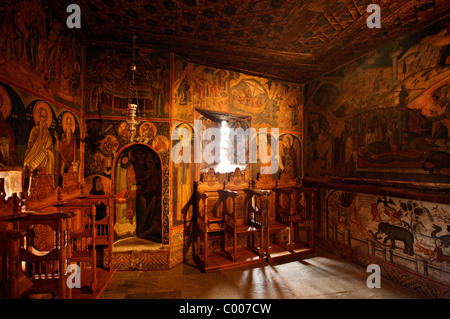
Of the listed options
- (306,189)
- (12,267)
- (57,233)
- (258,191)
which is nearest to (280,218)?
(306,189)

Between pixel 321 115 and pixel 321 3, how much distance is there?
316 centimetres

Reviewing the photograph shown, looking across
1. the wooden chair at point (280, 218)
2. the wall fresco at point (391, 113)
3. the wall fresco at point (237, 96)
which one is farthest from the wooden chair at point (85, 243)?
the wall fresco at point (391, 113)

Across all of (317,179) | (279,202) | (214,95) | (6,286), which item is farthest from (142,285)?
(317,179)

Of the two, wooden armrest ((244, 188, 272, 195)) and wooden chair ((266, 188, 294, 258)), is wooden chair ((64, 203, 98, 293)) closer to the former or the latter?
wooden armrest ((244, 188, 272, 195))

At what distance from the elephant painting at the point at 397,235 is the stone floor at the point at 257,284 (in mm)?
809

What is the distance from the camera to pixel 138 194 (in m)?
4.93

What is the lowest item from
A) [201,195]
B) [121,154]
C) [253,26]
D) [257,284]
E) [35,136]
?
[257,284]

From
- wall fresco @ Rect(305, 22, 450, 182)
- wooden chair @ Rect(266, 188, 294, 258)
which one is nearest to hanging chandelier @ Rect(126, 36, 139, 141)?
wooden chair @ Rect(266, 188, 294, 258)

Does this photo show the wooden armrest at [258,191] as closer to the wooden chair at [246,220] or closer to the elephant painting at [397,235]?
the wooden chair at [246,220]

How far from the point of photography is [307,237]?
609 centimetres

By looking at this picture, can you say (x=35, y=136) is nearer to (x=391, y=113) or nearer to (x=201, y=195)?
(x=201, y=195)

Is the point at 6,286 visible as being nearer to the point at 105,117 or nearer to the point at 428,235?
the point at 105,117

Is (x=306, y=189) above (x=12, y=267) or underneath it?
above

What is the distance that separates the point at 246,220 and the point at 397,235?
11.3 ft
